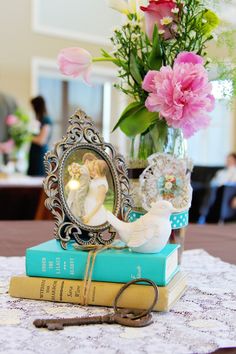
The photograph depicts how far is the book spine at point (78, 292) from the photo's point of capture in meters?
0.73

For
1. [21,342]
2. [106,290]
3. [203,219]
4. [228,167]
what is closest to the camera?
[21,342]

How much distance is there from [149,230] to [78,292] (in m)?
0.15

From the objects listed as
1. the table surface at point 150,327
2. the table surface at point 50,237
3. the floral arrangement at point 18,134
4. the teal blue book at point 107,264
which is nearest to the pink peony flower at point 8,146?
the floral arrangement at point 18,134

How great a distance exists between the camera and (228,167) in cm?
677

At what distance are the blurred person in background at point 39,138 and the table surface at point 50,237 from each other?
2786mm

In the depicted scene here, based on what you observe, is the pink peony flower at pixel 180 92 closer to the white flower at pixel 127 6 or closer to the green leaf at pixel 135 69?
the green leaf at pixel 135 69

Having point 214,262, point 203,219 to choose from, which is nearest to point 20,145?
point 203,219

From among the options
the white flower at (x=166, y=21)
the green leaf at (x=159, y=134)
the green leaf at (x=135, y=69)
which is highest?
the white flower at (x=166, y=21)

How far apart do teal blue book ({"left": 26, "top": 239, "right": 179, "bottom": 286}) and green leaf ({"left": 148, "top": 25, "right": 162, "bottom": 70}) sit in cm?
38

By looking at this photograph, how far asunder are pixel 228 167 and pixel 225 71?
19.2 ft

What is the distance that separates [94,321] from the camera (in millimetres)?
687

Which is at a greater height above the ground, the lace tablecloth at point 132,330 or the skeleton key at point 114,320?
the skeleton key at point 114,320

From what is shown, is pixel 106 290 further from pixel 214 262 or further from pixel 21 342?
pixel 214 262

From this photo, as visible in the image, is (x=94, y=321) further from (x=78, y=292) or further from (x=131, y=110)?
(x=131, y=110)
